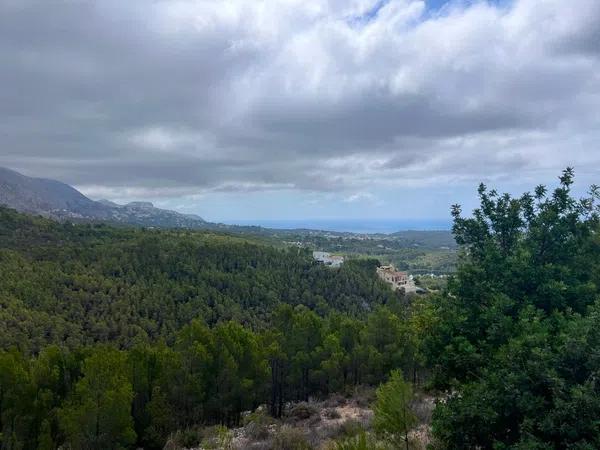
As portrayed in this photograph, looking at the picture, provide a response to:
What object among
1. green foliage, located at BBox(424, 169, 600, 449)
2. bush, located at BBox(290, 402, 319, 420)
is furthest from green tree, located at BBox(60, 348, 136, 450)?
green foliage, located at BBox(424, 169, 600, 449)

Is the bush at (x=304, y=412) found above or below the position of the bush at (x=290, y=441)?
below

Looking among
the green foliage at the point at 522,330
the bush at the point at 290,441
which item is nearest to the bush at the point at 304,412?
the bush at the point at 290,441

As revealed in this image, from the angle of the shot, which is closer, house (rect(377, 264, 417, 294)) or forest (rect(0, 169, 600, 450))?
forest (rect(0, 169, 600, 450))

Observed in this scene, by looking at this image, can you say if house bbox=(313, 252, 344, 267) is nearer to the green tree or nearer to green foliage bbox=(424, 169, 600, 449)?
the green tree

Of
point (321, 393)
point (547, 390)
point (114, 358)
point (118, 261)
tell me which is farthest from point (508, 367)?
point (118, 261)

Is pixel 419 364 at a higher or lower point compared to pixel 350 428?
lower

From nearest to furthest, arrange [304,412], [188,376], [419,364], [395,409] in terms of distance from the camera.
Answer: [395,409], [304,412], [188,376], [419,364]

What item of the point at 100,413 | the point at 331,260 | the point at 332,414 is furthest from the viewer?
the point at 331,260

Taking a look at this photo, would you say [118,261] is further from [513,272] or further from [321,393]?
[513,272]

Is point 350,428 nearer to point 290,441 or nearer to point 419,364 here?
point 290,441

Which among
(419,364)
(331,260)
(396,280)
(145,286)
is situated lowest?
(145,286)

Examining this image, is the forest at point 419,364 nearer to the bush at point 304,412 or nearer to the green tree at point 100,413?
the green tree at point 100,413

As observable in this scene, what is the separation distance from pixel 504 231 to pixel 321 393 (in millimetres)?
15884

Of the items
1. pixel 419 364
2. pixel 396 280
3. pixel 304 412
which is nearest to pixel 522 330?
pixel 304 412
